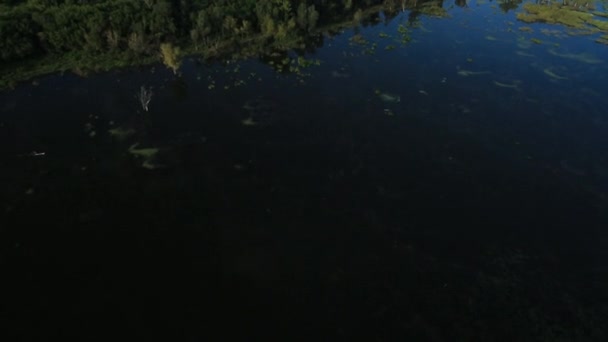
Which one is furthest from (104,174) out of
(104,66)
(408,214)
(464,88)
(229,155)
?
(464,88)

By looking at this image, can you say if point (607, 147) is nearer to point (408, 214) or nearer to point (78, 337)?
point (408, 214)

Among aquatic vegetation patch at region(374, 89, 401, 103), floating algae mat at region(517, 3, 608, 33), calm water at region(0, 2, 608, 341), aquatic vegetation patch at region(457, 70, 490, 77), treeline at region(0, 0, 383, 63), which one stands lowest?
calm water at region(0, 2, 608, 341)

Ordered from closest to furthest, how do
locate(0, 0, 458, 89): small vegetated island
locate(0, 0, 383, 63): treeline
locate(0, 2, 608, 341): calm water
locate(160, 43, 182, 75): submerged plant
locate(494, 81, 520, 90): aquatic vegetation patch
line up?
locate(0, 2, 608, 341): calm water → locate(160, 43, 182, 75): submerged plant → locate(0, 0, 458, 89): small vegetated island → locate(0, 0, 383, 63): treeline → locate(494, 81, 520, 90): aquatic vegetation patch

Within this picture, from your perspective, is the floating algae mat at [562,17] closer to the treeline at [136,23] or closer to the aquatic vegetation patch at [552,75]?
the aquatic vegetation patch at [552,75]

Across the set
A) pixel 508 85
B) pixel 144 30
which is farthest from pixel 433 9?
pixel 144 30

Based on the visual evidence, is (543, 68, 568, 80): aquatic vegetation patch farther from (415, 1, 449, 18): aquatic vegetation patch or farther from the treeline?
the treeline

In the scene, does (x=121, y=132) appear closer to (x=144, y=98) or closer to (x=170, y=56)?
(x=144, y=98)

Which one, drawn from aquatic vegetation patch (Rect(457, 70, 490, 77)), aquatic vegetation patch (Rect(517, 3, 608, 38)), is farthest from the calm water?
aquatic vegetation patch (Rect(517, 3, 608, 38))

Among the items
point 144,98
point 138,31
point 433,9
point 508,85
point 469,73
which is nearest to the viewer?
point 144,98
